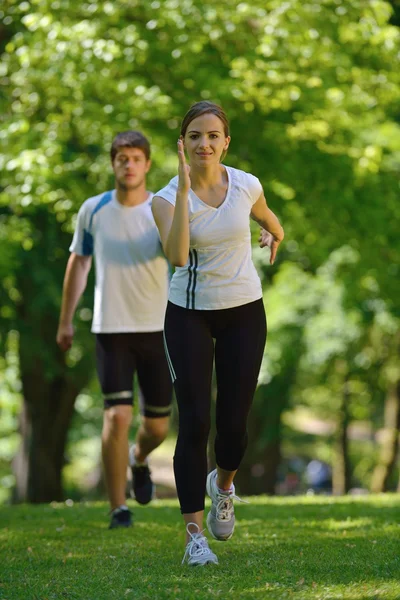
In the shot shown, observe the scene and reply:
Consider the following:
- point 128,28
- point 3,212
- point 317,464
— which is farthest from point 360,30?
point 317,464

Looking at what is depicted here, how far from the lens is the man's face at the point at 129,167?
6875 millimetres

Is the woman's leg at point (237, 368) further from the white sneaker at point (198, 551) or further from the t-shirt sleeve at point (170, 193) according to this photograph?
the t-shirt sleeve at point (170, 193)

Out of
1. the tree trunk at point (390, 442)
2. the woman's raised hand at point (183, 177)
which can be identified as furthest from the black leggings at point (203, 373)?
Result: the tree trunk at point (390, 442)

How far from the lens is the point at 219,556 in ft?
18.0

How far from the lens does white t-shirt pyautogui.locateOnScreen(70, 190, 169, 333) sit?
272 inches

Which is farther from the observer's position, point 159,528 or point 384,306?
point 384,306

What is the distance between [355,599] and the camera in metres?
4.09

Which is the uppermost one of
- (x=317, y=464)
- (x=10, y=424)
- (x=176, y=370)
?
(x=176, y=370)

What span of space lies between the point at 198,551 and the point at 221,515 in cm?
47

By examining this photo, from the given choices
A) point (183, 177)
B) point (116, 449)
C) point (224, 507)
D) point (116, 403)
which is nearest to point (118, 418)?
point (116, 403)

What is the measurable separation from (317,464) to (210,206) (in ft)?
162

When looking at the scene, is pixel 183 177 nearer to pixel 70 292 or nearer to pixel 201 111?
pixel 201 111

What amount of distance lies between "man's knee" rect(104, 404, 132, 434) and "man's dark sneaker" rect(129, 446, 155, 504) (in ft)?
2.43

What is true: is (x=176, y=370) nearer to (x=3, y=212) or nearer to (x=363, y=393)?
(x=3, y=212)
